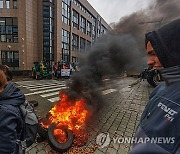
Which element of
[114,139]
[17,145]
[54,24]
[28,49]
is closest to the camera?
[17,145]

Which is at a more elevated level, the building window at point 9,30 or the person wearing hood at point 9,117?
the building window at point 9,30

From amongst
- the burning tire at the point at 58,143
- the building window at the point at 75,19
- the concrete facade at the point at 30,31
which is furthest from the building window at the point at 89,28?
the burning tire at the point at 58,143

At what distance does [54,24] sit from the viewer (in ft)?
91.4

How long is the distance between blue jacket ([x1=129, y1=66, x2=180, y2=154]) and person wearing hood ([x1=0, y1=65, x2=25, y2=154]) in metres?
1.26

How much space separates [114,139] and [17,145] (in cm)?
280

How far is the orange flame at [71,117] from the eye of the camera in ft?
12.9

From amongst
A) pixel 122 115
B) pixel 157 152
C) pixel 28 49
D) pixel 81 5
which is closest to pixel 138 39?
pixel 122 115

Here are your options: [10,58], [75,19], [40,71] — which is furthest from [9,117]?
[75,19]

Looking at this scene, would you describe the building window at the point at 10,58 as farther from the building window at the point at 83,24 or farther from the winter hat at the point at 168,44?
the winter hat at the point at 168,44

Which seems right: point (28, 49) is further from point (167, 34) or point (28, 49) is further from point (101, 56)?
point (167, 34)

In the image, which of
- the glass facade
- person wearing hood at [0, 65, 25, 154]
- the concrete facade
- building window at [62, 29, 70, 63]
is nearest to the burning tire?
person wearing hood at [0, 65, 25, 154]

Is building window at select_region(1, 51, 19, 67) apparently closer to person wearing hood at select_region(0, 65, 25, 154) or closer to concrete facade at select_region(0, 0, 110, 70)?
concrete facade at select_region(0, 0, 110, 70)

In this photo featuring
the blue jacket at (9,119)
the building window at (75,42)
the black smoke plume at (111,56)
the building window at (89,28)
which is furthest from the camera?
the building window at (89,28)

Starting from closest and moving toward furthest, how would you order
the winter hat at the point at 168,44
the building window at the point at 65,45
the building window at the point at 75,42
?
the winter hat at the point at 168,44, the building window at the point at 65,45, the building window at the point at 75,42
